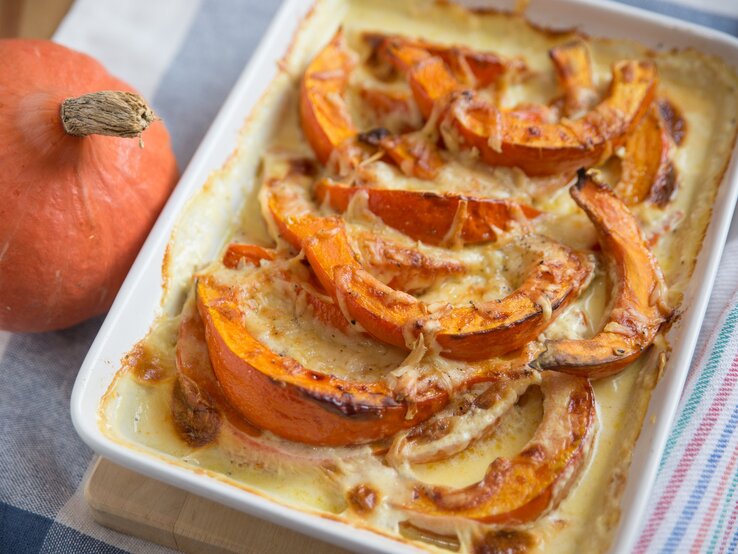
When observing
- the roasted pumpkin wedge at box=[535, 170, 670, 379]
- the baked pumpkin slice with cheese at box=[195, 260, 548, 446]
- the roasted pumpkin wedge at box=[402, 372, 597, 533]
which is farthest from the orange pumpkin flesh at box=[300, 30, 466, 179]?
the roasted pumpkin wedge at box=[402, 372, 597, 533]

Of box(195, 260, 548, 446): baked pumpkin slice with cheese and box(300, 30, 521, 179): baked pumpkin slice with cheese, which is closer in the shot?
box(195, 260, 548, 446): baked pumpkin slice with cheese

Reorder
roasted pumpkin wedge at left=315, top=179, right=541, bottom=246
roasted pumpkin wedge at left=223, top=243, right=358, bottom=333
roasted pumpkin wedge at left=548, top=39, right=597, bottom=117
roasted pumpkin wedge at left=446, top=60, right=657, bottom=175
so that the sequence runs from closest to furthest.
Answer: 1. roasted pumpkin wedge at left=223, top=243, right=358, bottom=333
2. roasted pumpkin wedge at left=315, top=179, right=541, bottom=246
3. roasted pumpkin wedge at left=446, top=60, right=657, bottom=175
4. roasted pumpkin wedge at left=548, top=39, right=597, bottom=117

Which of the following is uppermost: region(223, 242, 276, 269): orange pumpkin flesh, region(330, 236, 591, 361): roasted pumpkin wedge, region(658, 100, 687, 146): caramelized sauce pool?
region(658, 100, 687, 146): caramelized sauce pool

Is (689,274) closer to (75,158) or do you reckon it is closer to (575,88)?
(575,88)

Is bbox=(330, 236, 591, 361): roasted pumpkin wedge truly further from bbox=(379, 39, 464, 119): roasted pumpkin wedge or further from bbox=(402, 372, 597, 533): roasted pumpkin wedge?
bbox=(379, 39, 464, 119): roasted pumpkin wedge

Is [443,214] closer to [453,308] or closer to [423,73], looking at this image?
[453,308]

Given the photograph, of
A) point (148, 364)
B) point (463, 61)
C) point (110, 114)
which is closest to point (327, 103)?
point (463, 61)

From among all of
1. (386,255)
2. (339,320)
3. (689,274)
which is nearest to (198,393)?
(339,320)
